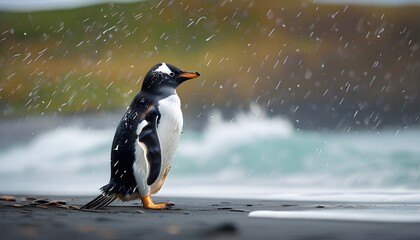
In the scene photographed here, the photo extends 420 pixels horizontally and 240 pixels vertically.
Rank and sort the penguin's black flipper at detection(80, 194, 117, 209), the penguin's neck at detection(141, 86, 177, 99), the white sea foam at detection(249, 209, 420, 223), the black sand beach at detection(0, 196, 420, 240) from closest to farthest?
1. the black sand beach at detection(0, 196, 420, 240)
2. the white sea foam at detection(249, 209, 420, 223)
3. the penguin's black flipper at detection(80, 194, 117, 209)
4. the penguin's neck at detection(141, 86, 177, 99)

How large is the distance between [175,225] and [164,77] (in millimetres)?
1857

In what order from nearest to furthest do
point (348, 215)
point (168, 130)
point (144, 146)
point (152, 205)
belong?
1. point (348, 215)
2. point (152, 205)
3. point (144, 146)
4. point (168, 130)

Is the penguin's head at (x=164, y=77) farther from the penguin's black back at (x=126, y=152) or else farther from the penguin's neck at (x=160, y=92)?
the penguin's black back at (x=126, y=152)

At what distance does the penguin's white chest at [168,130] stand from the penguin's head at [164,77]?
3.8 inches

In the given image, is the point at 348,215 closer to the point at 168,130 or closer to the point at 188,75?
the point at 168,130

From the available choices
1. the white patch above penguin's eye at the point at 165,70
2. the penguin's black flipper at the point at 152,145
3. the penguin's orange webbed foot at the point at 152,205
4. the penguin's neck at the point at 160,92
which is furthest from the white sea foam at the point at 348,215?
the white patch above penguin's eye at the point at 165,70

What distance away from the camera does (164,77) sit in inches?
219

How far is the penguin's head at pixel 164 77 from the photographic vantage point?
5535 millimetres

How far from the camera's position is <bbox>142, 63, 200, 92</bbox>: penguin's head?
5535 mm

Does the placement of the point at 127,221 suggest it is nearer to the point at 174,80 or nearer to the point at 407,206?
the point at 174,80

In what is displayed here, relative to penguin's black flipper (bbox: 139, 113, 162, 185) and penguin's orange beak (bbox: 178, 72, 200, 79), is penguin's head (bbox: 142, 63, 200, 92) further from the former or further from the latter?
penguin's black flipper (bbox: 139, 113, 162, 185)

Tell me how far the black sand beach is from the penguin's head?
890 millimetres

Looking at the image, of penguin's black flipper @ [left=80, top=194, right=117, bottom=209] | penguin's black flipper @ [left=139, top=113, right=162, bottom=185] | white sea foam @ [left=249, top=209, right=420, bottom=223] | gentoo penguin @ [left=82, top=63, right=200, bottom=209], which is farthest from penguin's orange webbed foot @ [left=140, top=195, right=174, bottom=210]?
white sea foam @ [left=249, top=209, right=420, bottom=223]

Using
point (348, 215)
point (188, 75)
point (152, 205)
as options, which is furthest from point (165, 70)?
point (348, 215)
